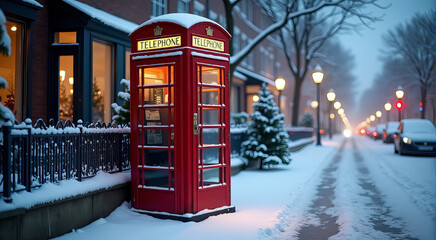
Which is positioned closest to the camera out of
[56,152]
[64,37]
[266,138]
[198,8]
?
[56,152]

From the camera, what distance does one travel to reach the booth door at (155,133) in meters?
6.82

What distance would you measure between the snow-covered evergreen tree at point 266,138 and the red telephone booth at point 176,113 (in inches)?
269

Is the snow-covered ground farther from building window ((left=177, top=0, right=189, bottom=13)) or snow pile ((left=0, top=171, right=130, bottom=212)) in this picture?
building window ((left=177, top=0, right=189, bottom=13))

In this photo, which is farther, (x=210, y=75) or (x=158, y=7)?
(x=158, y=7)

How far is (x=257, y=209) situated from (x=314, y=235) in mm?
1699

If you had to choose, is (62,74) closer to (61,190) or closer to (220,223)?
(61,190)

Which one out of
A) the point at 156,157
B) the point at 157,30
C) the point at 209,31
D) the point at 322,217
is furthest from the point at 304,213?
the point at 157,30

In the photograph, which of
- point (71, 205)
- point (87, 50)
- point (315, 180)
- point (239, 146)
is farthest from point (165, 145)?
point (239, 146)

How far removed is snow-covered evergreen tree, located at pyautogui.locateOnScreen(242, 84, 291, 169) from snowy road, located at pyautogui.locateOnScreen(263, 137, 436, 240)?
1821 millimetres

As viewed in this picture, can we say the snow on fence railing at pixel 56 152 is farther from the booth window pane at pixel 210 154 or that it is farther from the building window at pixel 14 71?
the building window at pixel 14 71

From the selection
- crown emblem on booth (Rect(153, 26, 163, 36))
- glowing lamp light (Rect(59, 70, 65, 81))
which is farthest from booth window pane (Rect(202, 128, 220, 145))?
glowing lamp light (Rect(59, 70, 65, 81))

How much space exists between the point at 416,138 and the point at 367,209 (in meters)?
13.6

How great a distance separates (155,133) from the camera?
7.24 metres

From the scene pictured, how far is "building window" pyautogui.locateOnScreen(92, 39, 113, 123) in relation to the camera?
40.9ft
